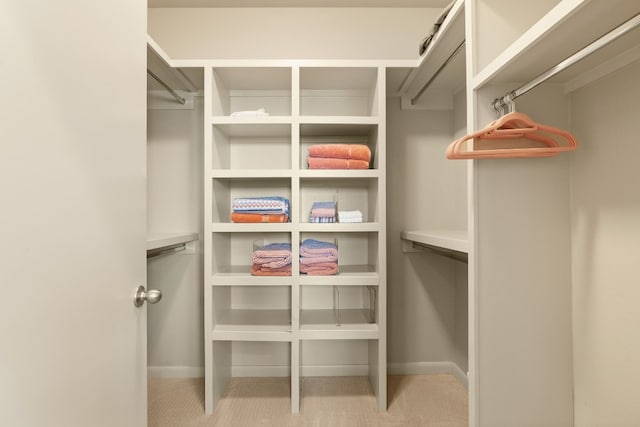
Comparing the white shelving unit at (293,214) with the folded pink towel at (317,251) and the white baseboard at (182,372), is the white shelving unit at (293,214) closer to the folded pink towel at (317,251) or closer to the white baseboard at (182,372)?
the folded pink towel at (317,251)

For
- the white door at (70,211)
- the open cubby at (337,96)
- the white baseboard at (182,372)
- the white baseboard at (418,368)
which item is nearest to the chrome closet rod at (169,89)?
the open cubby at (337,96)

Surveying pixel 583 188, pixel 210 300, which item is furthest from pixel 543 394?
pixel 210 300

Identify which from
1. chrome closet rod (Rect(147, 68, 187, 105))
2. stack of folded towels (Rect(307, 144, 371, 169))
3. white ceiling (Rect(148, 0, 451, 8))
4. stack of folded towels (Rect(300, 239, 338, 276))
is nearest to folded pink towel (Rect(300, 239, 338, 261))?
stack of folded towels (Rect(300, 239, 338, 276))

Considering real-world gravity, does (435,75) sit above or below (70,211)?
above

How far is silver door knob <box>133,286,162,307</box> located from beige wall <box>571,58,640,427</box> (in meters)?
1.20

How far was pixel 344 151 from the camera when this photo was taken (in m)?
1.81

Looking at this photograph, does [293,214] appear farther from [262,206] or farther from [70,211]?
[70,211]

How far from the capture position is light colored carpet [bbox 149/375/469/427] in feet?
5.54

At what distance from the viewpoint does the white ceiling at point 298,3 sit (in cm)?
206

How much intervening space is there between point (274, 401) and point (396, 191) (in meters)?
1.35

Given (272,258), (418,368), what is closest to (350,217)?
(272,258)

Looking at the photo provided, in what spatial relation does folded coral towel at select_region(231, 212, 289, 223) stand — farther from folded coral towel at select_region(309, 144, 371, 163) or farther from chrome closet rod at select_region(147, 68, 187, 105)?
chrome closet rod at select_region(147, 68, 187, 105)

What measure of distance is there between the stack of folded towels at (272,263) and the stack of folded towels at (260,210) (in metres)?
0.17

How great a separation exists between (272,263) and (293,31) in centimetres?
136
